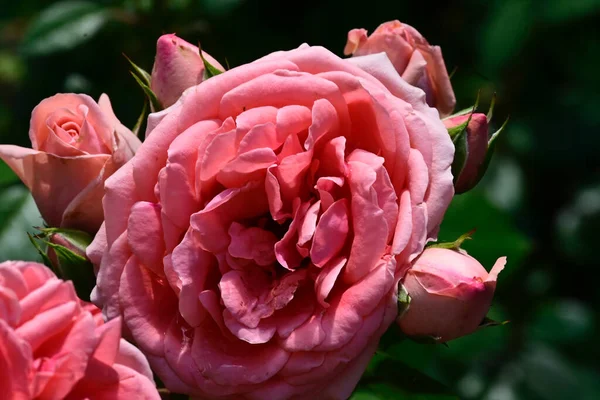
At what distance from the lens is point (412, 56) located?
3.07ft

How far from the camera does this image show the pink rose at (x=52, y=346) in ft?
1.92

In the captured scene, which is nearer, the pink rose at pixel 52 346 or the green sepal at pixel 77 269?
the pink rose at pixel 52 346

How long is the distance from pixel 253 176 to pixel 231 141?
1.6 inches

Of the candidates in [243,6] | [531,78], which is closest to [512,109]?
[531,78]

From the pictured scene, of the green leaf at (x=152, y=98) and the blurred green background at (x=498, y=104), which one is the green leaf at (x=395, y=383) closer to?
the blurred green background at (x=498, y=104)

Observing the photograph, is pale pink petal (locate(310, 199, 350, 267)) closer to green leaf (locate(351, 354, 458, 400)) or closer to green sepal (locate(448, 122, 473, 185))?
green sepal (locate(448, 122, 473, 185))

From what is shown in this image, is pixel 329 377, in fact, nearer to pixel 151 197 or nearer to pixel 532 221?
pixel 151 197

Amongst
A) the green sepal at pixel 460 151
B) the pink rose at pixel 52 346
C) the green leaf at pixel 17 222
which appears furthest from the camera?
the green leaf at pixel 17 222

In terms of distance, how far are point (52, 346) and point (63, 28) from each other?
3.33ft

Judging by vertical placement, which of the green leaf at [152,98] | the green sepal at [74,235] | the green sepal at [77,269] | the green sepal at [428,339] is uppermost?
the green leaf at [152,98]

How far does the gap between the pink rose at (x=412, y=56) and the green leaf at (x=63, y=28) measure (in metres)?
0.70

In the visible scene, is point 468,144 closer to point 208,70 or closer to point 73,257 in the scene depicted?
point 208,70

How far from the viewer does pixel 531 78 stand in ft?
6.90

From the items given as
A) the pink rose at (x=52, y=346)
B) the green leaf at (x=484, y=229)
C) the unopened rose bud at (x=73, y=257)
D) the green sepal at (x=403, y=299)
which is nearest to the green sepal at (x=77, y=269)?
the unopened rose bud at (x=73, y=257)
